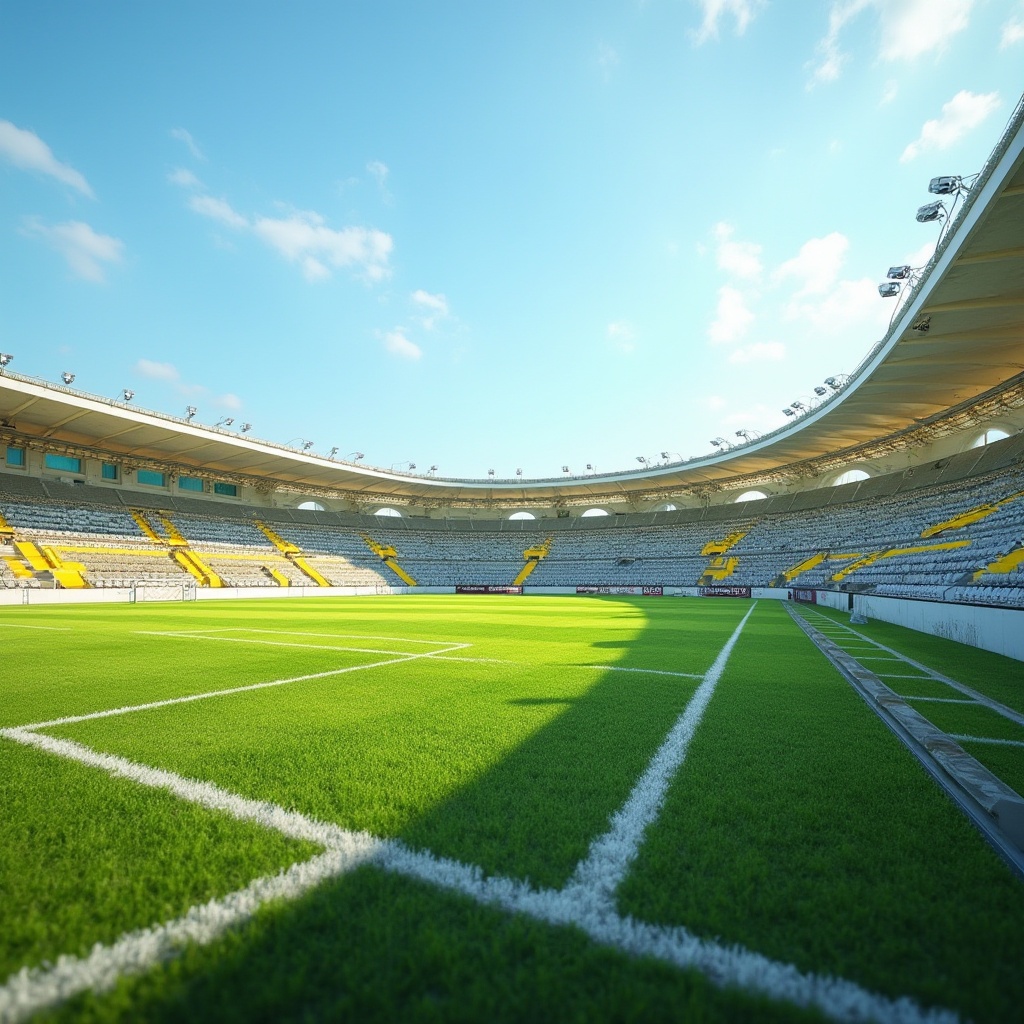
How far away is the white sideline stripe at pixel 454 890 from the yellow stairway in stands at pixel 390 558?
43.8 metres

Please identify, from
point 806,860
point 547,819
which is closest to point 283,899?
point 547,819

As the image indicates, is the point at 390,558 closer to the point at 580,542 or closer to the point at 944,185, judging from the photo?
the point at 580,542

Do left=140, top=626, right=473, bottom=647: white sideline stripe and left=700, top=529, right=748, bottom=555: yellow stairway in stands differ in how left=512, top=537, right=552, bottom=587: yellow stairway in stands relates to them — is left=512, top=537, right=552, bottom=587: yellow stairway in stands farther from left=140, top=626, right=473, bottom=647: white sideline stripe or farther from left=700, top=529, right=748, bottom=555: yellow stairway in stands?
left=140, top=626, right=473, bottom=647: white sideline stripe

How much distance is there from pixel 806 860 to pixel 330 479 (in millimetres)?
48543

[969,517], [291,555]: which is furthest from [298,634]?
[291,555]

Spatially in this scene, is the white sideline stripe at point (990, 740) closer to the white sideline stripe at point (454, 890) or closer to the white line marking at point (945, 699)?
the white line marking at point (945, 699)

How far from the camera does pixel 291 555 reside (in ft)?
137

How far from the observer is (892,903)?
1.89 metres

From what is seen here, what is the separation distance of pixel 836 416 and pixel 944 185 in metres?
17.0

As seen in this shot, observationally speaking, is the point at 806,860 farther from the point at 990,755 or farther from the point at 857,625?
the point at 857,625

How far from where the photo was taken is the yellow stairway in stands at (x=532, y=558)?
49.5m

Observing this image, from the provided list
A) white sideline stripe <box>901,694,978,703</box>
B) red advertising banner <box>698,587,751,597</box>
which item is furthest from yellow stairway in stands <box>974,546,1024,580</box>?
red advertising banner <box>698,587,751,597</box>

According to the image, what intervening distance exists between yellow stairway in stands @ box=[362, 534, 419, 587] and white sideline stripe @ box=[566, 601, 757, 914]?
42623 millimetres

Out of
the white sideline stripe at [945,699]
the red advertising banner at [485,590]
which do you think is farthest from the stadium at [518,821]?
the red advertising banner at [485,590]
